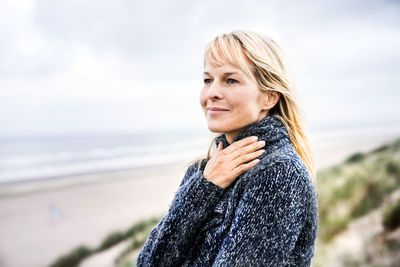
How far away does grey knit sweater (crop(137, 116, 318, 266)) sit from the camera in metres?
1.27

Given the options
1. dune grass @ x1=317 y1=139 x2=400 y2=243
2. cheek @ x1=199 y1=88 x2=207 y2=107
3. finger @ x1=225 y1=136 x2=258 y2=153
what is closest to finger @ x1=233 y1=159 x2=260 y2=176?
finger @ x1=225 y1=136 x2=258 y2=153

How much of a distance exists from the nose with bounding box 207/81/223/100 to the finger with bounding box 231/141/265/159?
0.24 meters

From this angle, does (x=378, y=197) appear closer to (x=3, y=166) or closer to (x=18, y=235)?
(x=18, y=235)

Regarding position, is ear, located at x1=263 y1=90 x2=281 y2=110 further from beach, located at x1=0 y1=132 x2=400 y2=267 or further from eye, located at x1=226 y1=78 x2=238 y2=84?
beach, located at x1=0 y1=132 x2=400 y2=267

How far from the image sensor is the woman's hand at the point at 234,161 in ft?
4.84

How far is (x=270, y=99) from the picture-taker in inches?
64.4

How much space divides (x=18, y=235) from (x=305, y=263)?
28.8 ft

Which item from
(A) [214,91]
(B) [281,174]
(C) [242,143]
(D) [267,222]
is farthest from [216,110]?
(D) [267,222]

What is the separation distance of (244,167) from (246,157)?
5cm

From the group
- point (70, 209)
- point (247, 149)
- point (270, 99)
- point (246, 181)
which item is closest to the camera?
point (246, 181)

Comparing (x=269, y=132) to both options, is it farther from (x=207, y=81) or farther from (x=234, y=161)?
(x=207, y=81)

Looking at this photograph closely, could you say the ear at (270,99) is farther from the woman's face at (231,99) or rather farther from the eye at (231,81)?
the eye at (231,81)

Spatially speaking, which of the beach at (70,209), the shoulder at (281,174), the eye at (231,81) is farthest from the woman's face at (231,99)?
the beach at (70,209)

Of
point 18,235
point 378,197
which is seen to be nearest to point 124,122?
point 18,235
